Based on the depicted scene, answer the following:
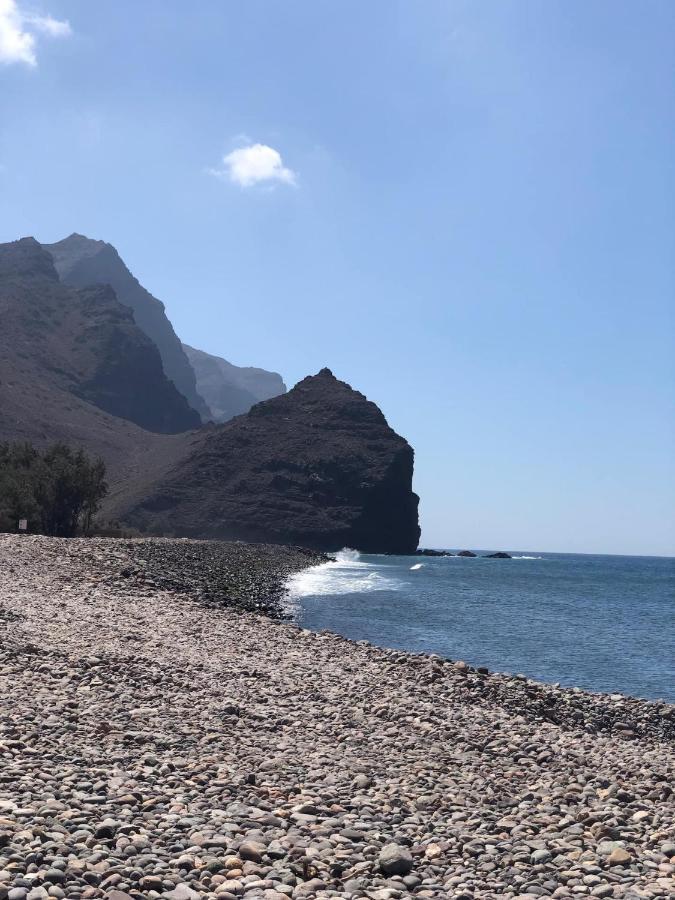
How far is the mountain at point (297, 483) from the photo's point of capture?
148 meters

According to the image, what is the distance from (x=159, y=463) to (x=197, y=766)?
173 m

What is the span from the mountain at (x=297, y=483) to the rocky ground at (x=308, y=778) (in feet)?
389

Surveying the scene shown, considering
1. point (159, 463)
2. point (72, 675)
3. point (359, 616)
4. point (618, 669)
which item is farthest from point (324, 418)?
point (72, 675)

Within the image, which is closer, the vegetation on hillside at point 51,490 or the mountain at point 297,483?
the vegetation on hillside at point 51,490

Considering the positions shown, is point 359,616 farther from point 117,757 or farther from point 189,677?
point 117,757

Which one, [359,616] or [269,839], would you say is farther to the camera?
[359,616]

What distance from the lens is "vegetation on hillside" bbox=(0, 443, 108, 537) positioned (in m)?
62.9

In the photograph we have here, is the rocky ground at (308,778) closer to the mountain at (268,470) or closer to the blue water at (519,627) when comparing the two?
the blue water at (519,627)

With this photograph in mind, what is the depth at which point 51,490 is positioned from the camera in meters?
66.4

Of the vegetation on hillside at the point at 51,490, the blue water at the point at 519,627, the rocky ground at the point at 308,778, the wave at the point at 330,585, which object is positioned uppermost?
the vegetation on hillside at the point at 51,490

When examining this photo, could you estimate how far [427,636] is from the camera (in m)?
34.1

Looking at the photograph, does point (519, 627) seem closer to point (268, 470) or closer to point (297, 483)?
point (297, 483)

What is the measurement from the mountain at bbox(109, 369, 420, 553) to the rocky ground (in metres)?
119

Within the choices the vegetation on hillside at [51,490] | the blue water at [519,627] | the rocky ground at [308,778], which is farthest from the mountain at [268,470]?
the rocky ground at [308,778]
